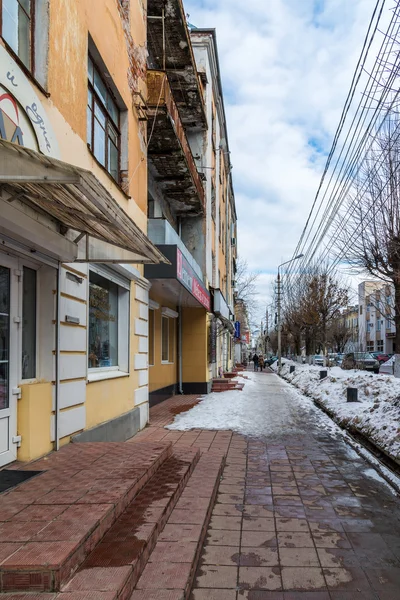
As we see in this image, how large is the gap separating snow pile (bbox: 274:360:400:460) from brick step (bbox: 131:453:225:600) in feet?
11.5

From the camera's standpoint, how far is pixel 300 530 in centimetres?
446

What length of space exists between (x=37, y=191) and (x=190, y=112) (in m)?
12.7

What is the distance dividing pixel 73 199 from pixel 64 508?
2557mm

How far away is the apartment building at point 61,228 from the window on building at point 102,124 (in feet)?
0.08

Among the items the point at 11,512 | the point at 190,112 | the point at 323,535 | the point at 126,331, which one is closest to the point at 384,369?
the point at 190,112

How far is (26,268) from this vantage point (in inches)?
210

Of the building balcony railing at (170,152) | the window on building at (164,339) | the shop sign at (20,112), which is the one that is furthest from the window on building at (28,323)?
the window on building at (164,339)

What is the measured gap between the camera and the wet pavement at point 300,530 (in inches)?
136

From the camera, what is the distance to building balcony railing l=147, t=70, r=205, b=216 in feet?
32.2

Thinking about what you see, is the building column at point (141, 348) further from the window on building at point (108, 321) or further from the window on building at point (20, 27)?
the window on building at point (20, 27)

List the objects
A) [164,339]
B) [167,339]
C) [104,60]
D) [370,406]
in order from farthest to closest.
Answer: [167,339]
[164,339]
[370,406]
[104,60]

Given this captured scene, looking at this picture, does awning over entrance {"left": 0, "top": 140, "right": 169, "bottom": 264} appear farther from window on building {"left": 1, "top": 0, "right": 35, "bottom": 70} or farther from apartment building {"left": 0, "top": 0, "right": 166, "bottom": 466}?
window on building {"left": 1, "top": 0, "right": 35, "bottom": 70}

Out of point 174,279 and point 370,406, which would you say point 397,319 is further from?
point 174,279

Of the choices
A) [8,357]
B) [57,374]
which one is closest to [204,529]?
[57,374]
